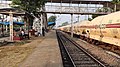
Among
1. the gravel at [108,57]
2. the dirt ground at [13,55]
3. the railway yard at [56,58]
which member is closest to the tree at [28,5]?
the dirt ground at [13,55]

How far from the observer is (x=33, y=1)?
42250 millimetres

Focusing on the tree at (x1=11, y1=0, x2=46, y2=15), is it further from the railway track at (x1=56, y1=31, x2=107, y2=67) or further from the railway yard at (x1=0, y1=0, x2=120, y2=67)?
the railway track at (x1=56, y1=31, x2=107, y2=67)

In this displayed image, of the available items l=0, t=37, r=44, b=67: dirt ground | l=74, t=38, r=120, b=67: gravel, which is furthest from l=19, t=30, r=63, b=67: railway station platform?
l=74, t=38, r=120, b=67: gravel

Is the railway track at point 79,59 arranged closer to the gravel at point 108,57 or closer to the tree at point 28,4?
the gravel at point 108,57

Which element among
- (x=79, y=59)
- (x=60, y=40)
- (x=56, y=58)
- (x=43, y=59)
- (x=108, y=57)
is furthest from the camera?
(x=60, y=40)

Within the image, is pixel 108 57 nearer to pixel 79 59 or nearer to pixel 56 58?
pixel 79 59

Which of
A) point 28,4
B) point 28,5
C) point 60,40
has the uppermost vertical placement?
point 28,4

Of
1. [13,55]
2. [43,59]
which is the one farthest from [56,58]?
[13,55]

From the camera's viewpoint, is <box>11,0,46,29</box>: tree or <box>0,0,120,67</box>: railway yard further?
<box>11,0,46,29</box>: tree

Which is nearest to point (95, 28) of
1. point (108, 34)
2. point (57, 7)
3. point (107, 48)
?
point (107, 48)

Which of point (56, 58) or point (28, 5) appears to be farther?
point (28, 5)

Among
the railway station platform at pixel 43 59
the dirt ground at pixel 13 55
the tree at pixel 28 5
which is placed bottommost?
the dirt ground at pixel 13 55

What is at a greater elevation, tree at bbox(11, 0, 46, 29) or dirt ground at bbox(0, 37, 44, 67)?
tree at bbox(11, 0, 46, 29)

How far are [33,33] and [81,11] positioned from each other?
11046mm
